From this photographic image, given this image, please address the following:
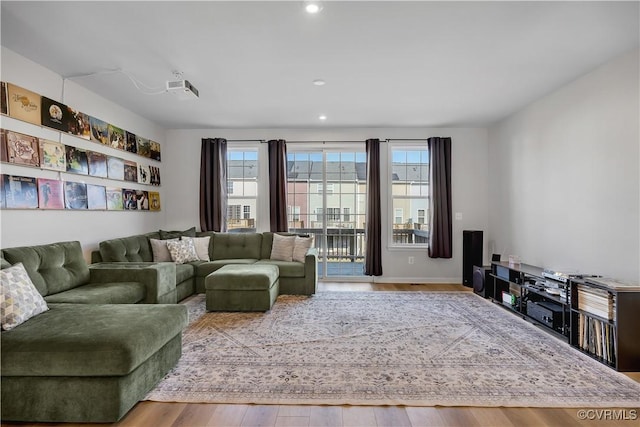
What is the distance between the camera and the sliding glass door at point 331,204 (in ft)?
17.9

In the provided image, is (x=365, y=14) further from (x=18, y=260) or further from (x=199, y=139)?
(x=199, y=139)

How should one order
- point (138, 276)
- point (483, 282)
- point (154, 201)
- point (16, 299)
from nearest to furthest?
point (16, 299)
point (138, 276)
point (483, 282)
point (154, 201)

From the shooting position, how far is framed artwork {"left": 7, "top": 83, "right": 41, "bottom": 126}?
273 centimetres

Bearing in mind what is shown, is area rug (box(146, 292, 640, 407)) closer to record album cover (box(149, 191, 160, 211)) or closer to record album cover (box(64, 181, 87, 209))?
record album cover (box(64, 181, 87, 209))

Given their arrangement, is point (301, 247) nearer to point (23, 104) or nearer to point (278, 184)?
point (278, 184)

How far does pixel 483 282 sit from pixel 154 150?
215 inches

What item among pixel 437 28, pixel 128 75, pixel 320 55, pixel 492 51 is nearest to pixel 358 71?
pixel 320 55

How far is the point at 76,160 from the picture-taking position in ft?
11.3

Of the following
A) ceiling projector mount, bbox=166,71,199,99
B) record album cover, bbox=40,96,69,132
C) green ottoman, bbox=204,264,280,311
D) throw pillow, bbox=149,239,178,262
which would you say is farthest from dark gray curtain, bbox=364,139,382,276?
record album cover, bbox=40,96,69,132

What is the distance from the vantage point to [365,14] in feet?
7.23

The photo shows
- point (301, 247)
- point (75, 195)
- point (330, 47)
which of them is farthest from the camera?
point (301, 247)

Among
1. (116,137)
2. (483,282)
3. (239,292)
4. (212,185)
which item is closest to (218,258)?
(212,185)

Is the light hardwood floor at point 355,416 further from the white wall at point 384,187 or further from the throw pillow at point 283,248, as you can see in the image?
the white wall at point 384,187

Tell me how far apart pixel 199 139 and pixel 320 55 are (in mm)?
3362
